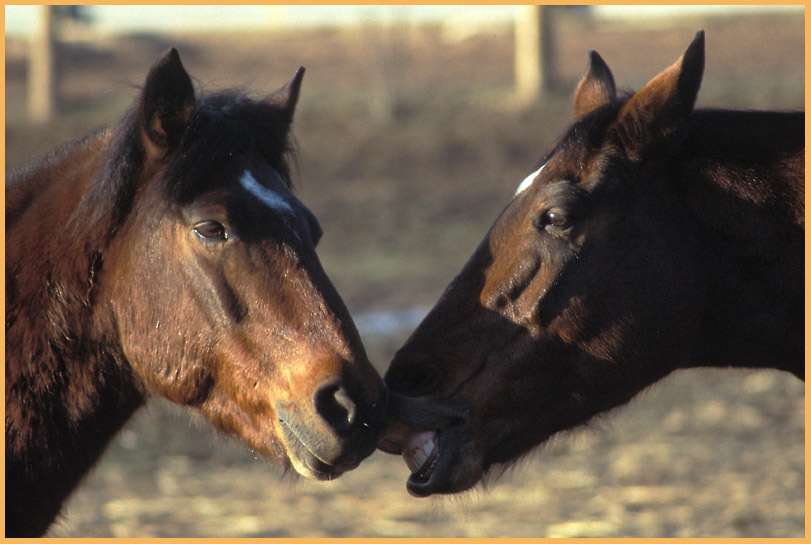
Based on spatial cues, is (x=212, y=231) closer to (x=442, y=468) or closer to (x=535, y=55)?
(x=442, y=468)

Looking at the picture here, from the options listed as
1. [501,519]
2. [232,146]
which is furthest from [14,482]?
[501,519]

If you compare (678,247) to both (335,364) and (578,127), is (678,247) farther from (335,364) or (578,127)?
(335,364)

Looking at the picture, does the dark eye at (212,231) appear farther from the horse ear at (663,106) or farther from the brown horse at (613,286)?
the horse ear at (663,106)

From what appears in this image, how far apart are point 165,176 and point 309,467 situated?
1166 mm

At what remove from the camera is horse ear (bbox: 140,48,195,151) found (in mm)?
3237

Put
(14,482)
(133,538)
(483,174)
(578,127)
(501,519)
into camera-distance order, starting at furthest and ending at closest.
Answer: (483,174) → (501,519) → (133,538) → (578,127) → (14,482)

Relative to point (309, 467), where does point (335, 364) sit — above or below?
above

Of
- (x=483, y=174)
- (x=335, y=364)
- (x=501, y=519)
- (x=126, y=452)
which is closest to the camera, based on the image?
(x=335, y=364)

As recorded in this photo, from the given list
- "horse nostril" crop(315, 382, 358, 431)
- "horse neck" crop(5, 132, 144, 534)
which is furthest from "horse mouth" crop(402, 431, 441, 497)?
"horse neck" crop(5, 132, 144, 534)

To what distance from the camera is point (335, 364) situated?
10.1 ft

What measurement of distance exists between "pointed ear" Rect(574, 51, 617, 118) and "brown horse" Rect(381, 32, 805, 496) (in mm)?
502

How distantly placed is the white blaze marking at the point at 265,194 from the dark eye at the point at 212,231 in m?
0.19

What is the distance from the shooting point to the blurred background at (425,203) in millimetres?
6398

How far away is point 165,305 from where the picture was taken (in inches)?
130
